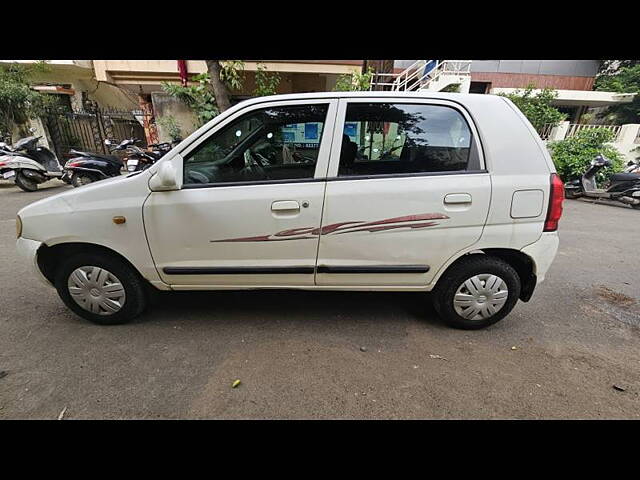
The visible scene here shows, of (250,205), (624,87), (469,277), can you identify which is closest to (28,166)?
(250,205)

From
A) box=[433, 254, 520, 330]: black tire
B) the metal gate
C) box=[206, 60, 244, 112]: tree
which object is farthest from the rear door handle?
the metal gate

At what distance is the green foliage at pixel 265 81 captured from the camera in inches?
340

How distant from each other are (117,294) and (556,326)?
11.9ft

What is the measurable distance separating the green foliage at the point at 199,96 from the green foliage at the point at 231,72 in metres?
0.52

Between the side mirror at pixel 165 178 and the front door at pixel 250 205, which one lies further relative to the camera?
the front door at pixel 250 205

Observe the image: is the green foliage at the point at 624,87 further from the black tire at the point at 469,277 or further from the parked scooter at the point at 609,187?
the black tire at the point at 469,277

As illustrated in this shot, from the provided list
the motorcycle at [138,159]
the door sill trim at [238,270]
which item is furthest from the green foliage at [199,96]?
the door sill trim at [238,270]

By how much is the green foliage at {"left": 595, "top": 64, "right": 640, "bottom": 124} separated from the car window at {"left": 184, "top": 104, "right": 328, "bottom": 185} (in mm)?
20017

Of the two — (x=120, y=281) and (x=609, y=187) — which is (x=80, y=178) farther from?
(x=609, y=187)

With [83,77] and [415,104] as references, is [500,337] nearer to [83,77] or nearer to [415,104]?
[415,104]

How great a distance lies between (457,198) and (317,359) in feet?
4.88

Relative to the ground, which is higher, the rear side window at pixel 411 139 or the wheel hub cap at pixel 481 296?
the rear side window at pixel 411 139

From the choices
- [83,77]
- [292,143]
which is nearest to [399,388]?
[292,143]

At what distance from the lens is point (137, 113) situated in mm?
11078
